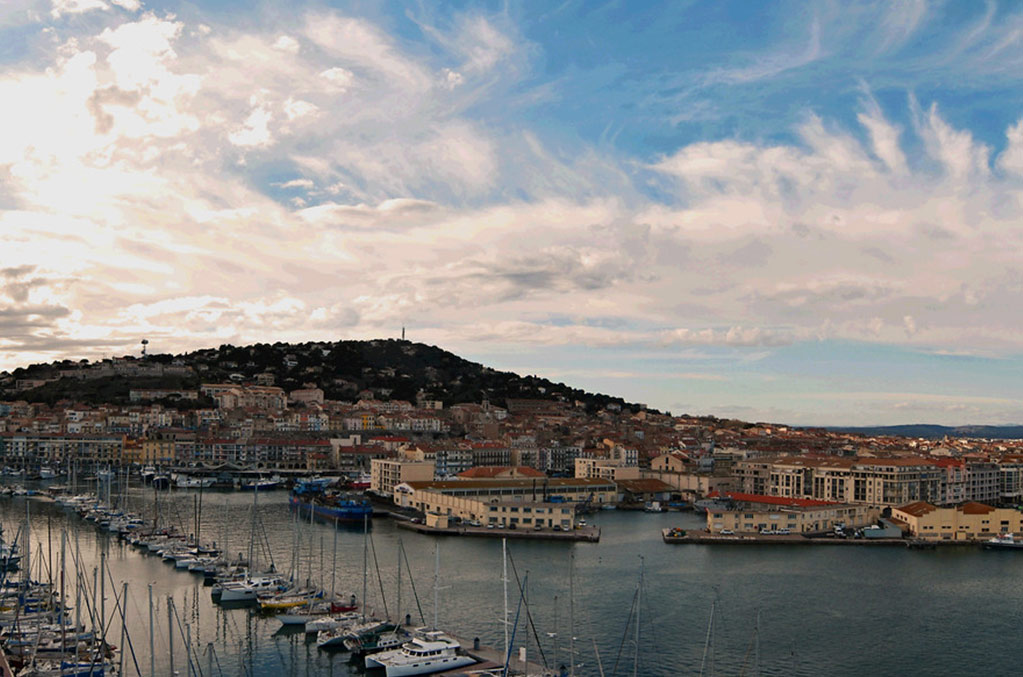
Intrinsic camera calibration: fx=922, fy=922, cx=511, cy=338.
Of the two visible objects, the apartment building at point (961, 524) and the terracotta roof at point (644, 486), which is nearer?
the apartment building at point (961, 524)

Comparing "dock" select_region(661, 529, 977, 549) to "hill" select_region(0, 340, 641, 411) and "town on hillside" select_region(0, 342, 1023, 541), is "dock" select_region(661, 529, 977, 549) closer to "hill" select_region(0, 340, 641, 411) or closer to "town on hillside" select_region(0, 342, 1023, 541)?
"town on hillside" select_region(0, 342, 1023, 541)

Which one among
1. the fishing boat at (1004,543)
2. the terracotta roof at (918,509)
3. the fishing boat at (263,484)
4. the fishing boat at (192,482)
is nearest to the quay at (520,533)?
the terracotta roof at (918,509)

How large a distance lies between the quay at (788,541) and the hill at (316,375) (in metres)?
47.0

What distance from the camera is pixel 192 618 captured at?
14914 millimetres

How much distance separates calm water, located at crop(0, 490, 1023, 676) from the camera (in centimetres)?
1289

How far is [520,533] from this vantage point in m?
24.7

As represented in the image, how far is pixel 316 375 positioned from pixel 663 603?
67935 mm

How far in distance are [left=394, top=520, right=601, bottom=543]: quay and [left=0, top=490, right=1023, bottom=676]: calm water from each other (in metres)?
0.56

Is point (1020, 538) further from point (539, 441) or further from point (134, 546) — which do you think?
point (539, 441)

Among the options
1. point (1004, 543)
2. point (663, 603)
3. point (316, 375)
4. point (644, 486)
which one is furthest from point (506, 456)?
point (316, 375)

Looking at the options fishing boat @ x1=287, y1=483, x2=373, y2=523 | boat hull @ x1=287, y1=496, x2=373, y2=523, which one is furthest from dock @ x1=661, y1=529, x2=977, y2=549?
boat hull @ x1=287, y1=496, x2=373, y2=523

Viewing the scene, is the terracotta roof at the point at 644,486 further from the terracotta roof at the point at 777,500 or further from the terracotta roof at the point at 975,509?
the terracotta roof at the point at 975,509

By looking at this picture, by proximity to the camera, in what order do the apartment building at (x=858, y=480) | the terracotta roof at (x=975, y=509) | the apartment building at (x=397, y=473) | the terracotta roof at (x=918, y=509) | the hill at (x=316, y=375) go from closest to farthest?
the terracotta roof at (x=918, y=509)
the terracotta roof at (x=975, y=509)
the apartment building at (x=858, y=480)
the apartment building at (x=397, y=473)
the hill at (x=316, y=375)

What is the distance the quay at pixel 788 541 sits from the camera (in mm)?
23906
